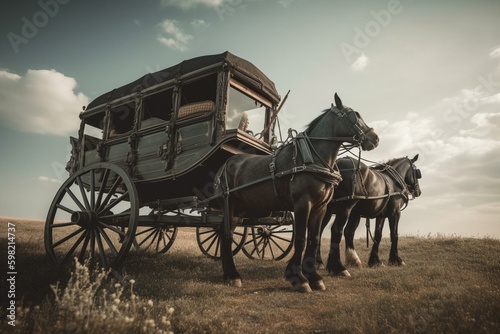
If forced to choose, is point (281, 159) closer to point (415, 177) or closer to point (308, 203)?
point (308, 203)

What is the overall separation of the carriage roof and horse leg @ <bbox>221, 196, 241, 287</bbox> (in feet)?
8.41

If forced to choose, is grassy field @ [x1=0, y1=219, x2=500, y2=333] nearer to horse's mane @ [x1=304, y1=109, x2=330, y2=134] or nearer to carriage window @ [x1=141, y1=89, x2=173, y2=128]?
horse's mane @ [x1=304, y1=109, x2=330, y2=134]

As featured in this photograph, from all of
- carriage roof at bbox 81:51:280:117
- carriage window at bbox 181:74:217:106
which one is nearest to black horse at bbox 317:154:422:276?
carriage roof at bbox 81:51:280:117

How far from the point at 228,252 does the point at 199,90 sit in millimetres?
4081

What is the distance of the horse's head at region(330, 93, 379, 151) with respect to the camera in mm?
4832

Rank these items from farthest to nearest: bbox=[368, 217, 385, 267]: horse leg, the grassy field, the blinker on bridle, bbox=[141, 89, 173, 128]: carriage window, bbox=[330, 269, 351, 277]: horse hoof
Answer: bbox=[368, 217, 385, 267]: horse leg
bbox=[141, 89, 173, 128]: carriage window
bbox=[330, 269, 351, 277]: horse hoof
the blinker on bridle
the grassy field

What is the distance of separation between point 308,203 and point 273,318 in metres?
1.81

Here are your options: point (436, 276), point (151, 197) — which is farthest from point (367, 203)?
point (151, 197)

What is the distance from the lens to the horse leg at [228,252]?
202 inches

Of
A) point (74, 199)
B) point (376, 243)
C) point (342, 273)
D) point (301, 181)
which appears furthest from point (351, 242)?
point (74, 199)

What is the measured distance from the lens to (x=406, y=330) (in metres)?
2.65

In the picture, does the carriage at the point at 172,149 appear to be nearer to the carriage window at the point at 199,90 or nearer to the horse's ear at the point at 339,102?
the carriage window at the point at 199,90

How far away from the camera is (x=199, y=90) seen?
7254mm

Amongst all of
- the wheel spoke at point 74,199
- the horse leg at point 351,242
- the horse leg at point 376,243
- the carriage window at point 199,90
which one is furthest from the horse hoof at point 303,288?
the carriage window at point 199,90
